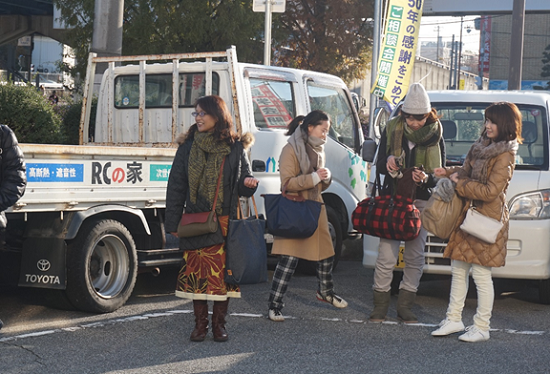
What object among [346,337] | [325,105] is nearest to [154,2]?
[325,105]

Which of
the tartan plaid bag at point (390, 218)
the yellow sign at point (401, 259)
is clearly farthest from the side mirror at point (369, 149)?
the tartan plaid bag at point (390, 218)

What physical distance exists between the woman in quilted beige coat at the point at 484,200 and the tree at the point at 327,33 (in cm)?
1948

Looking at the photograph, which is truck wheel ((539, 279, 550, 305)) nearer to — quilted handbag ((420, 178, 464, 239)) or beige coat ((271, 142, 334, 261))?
quilted handbag ((420, 178, 464, 239))

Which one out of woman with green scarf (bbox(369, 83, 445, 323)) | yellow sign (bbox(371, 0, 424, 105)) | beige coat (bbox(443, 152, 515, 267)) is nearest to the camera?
beige coat (bbox(443, 152, 515, 267))

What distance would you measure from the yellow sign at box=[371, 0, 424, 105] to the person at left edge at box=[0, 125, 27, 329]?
38.7 ft

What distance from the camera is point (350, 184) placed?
930 centimetres

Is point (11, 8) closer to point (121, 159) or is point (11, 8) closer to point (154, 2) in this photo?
point (154, 2)

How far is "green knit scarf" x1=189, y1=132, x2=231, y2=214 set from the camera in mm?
5727

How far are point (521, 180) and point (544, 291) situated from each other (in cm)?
112

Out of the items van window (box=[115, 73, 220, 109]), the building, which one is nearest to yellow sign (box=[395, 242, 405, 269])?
van window (box=[115, 73, 220, 109])

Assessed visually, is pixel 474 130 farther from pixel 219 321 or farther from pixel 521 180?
pixel 219 321

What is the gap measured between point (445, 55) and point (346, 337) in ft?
451

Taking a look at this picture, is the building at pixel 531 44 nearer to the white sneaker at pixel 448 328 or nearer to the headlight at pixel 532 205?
the headlight at pixel 532 205

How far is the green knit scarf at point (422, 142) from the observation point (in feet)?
21.0
